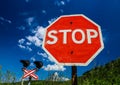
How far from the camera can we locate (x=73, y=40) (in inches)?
155

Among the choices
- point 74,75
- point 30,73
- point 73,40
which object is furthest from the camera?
point 30,73

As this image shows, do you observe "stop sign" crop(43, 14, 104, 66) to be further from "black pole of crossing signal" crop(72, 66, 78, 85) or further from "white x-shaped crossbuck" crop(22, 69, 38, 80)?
"white x-shaped crossbuck" crop(22, 69, 38, 80)

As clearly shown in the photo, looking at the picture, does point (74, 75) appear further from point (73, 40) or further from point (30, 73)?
point (30, 73)

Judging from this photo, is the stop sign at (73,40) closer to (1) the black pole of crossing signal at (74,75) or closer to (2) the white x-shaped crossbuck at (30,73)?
(1) the black pole of crossing signal at (74,75)

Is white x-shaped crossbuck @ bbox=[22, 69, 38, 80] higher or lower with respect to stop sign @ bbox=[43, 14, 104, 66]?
higher

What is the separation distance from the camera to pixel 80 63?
3.74 metres

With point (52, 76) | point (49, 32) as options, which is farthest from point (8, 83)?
point (49, 32)

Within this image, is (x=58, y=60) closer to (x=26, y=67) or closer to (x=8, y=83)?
(x=8, y=83)

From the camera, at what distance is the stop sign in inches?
150

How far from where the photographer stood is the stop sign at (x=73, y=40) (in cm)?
381

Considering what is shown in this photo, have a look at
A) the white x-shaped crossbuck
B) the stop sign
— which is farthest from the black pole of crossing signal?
the white x-shaped crossbuck

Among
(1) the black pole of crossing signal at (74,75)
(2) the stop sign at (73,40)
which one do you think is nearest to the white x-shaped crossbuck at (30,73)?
(2) the stop sign at (73,40)

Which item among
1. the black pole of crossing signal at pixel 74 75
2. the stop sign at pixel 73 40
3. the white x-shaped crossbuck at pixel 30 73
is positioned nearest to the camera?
the black pole of crossing signal at pixel 74 75

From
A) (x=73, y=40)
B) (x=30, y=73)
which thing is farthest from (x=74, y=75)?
(x=30, y=73)
